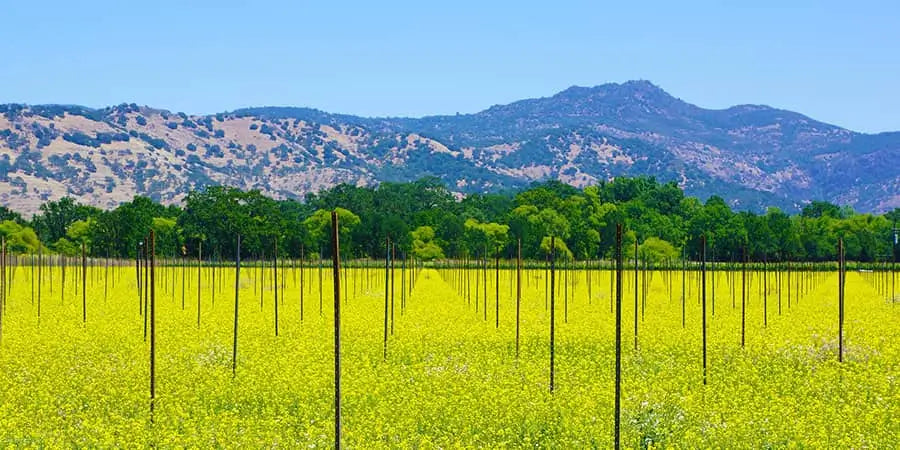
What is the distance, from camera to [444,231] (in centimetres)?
9831

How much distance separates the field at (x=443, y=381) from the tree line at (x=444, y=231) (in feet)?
166

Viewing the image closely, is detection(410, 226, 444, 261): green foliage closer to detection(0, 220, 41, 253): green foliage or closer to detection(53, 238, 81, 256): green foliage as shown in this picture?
detection(53, 238, 81, 256): green foliage

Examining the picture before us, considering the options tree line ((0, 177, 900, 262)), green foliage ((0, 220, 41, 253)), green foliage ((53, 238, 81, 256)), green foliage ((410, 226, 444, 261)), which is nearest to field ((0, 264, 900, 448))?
tree line ((0, 177, 900, 262))

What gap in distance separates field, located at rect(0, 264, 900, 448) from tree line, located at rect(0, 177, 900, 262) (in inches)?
1991

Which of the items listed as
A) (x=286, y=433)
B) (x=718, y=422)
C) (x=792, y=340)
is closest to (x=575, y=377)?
(x=718, y=422)

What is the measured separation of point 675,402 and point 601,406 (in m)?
1.39

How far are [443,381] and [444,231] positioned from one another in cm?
7888

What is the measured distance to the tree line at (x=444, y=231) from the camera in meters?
85.9

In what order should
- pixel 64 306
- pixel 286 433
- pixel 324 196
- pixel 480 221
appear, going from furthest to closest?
pixel 324 196
pixel 480 221
pixel 64 306
pixel 286 433

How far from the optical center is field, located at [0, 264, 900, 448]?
596 inches

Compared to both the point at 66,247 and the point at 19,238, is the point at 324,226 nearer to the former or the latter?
the point at 66,247

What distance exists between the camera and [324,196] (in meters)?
122

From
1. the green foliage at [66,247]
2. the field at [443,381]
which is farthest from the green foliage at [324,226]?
the field at [443,381]

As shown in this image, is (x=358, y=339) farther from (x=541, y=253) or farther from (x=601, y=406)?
(x=541, y=253)
